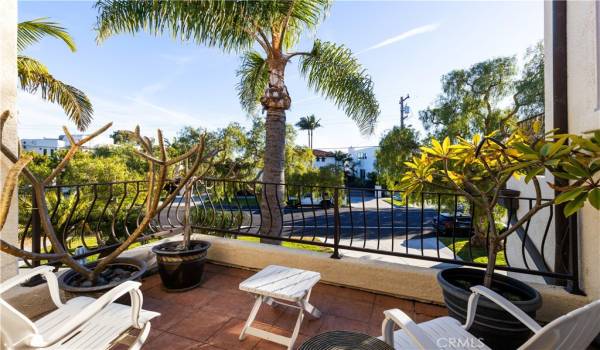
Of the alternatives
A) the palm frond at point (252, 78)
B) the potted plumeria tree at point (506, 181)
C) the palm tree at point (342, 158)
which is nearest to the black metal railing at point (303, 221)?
the potted plumeria tree at point (506, 181)

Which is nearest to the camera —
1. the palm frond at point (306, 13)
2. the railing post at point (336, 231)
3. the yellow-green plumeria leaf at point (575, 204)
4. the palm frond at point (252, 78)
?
the yellow-green plumeria leaf at point (575, 204)

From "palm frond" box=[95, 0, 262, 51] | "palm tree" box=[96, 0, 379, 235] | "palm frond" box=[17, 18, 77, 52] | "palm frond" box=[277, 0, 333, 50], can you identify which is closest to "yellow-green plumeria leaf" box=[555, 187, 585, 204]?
"palm tree" box=[96, 0, 379, 235]

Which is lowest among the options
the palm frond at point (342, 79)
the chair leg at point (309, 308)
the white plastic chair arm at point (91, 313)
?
the chair leg at point (309, 308)

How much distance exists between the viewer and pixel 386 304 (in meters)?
2.54

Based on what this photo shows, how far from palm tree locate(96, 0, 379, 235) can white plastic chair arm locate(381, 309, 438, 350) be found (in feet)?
8.23

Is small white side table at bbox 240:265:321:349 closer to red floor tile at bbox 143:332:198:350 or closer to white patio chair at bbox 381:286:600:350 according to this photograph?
red floor tile at bbox 143:332:198:350

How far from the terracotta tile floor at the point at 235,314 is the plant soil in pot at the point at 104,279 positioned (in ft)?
1.34

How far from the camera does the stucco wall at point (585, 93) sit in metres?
1.98

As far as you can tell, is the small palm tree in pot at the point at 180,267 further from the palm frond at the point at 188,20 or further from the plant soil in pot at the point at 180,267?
the palm frond at the point at 188,20

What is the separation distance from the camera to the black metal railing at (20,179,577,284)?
2.71 metres

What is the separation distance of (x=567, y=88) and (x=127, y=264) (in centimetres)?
437

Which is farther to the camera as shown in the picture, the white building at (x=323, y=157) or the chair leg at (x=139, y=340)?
the white building at (x=323, y=157)

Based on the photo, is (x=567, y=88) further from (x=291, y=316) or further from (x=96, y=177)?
(x=96, y=177)

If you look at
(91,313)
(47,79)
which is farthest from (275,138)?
(47,79)
